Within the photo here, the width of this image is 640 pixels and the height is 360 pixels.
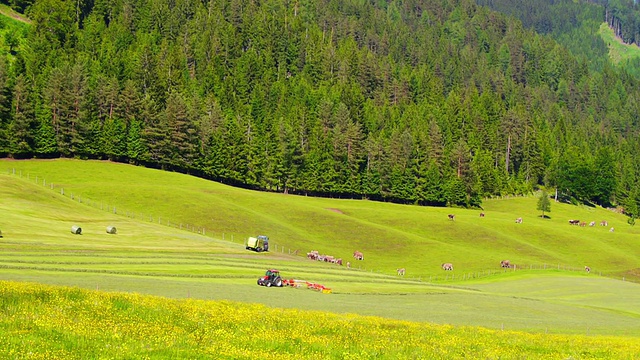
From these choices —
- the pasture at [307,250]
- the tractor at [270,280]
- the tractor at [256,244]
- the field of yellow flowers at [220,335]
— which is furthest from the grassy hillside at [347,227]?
the field of yellow flowers at [220,335]

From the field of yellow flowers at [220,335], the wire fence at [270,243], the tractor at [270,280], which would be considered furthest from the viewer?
the wire fence at [270,243]

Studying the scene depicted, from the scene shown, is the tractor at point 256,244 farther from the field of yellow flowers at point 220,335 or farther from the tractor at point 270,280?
the field of yellow flowers at point 220,335

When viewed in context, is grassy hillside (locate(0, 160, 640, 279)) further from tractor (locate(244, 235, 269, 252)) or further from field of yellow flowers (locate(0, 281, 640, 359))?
field of yellow flowers (locate(0, 281, 640, 359))

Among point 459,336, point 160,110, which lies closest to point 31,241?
point 459,336

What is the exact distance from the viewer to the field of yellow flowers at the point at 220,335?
1962 centimetres

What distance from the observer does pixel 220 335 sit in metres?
24.5

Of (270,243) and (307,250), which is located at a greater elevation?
(270,243)

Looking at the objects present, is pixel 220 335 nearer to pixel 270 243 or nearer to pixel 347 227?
pixel 270 243

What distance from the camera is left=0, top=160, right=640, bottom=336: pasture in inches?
1956

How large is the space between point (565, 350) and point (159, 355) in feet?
70.0

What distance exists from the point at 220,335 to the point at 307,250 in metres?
70.9

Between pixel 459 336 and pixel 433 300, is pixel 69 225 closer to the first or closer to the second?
pixel 433 300

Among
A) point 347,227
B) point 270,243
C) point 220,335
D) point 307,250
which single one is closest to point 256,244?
point 270,243

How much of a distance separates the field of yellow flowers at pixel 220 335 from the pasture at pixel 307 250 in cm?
985
